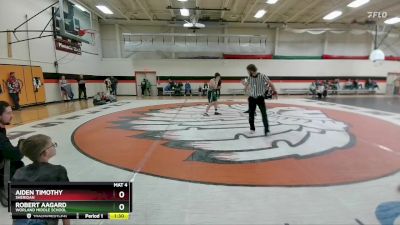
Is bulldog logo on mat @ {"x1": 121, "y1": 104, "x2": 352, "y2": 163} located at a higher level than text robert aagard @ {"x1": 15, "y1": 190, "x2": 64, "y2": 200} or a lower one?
lower

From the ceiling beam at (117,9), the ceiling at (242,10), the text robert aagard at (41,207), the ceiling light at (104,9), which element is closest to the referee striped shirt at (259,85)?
the text robert aagard at (41,207)

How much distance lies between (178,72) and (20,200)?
1863 centimetres

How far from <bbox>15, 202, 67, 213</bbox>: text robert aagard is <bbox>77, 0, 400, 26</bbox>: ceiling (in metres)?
14.1

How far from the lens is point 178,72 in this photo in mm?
19516

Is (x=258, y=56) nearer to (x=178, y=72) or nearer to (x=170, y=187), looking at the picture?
(x=178, y=72)

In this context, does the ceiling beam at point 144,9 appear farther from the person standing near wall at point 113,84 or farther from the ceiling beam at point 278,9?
the ceiling beam at point 278,9

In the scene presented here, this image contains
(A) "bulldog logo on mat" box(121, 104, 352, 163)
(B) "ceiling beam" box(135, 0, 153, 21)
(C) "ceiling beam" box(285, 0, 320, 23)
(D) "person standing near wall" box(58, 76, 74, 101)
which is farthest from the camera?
(B) "ceiling beam" box(135, 0, 153, 21)

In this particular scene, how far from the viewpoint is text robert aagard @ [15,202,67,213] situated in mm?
1205

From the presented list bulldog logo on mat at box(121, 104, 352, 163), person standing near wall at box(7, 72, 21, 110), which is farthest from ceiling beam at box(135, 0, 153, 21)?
bulldog logo on mat at box(121, 104, 352, 163)

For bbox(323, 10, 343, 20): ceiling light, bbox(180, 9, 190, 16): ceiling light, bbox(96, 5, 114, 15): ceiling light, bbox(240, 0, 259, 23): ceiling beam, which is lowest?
bbox(323, 10, 343, 20): ceiling light

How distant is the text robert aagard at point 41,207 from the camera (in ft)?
3.95

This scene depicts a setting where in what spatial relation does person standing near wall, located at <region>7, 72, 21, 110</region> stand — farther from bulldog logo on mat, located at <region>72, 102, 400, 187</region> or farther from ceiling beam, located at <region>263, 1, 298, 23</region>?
ceiling beam, located at <region>263, 1, 298, 23</region>

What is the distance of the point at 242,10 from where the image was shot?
52.4ft

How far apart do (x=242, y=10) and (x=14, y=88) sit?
12725mm
